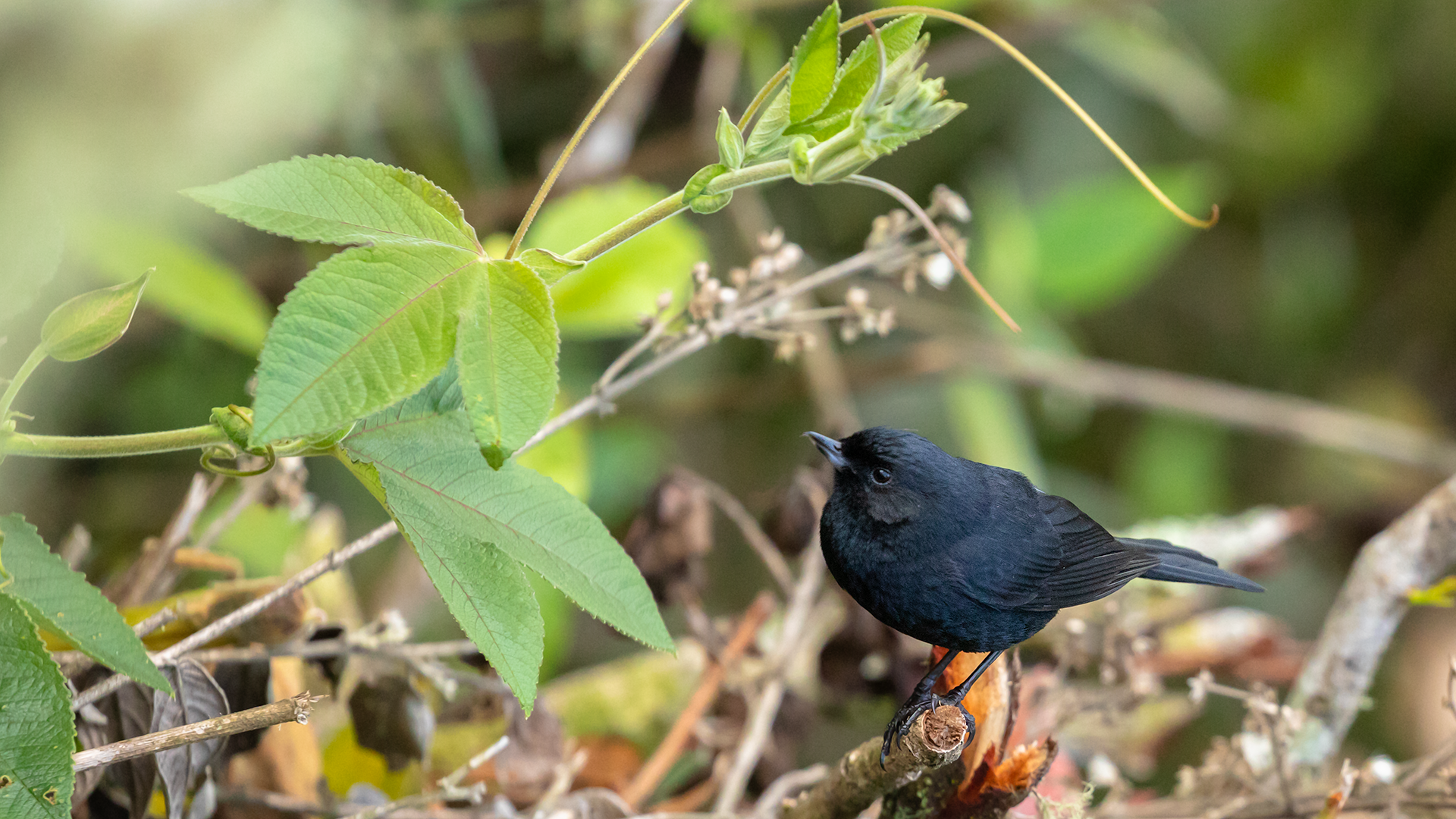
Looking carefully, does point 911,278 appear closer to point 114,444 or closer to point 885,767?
point 885,767

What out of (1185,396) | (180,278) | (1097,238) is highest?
(180,278)

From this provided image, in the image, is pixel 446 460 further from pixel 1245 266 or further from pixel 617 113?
pixel 1245 266

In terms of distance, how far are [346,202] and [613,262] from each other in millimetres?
1071

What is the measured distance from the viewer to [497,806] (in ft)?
3.75

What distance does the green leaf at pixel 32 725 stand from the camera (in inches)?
28.9

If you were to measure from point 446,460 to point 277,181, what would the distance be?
0.25 metres

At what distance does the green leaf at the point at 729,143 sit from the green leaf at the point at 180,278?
1.15m

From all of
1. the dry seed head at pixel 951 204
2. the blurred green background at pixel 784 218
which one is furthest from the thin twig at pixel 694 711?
the dry seed head at pixel 951 204

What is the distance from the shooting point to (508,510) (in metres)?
0.84

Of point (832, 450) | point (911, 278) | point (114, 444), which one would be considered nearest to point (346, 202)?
point (114, 444)

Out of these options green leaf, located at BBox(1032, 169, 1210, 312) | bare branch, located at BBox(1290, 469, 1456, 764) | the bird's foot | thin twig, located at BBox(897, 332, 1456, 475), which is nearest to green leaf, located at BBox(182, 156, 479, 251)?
the bird's foot

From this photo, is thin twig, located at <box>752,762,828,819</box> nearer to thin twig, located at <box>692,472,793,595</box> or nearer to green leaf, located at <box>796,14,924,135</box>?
thin twig, located at <box>692,472,793,595</box>

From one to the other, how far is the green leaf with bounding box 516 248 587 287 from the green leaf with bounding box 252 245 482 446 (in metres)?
0.04

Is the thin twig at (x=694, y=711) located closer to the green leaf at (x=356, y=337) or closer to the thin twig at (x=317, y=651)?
the thin twig at (x=317, y=651)
